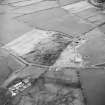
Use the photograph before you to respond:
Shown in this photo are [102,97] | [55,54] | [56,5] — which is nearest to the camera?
[102,97]

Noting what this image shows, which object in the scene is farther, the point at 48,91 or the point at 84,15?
the point at 84,15

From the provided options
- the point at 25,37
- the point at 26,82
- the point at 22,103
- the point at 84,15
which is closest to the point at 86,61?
the point at 26,82

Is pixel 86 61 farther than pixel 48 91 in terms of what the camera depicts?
Yes

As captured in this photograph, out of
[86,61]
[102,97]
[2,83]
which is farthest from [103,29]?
[2,83]

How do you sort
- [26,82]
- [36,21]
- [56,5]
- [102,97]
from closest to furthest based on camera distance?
[102,97] < [26,82] < [36,21] < [56,5]

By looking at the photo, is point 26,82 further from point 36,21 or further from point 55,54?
point 36,21

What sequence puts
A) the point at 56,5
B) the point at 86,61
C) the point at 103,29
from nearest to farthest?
1. the point at 86,61
2. the point at 103,29
3. the point at 56,5

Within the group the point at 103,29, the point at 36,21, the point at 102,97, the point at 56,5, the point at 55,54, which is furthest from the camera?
the point at 56,5

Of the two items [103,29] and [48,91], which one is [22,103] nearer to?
[48,91]

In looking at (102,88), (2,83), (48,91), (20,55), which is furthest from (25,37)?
(102,88)
